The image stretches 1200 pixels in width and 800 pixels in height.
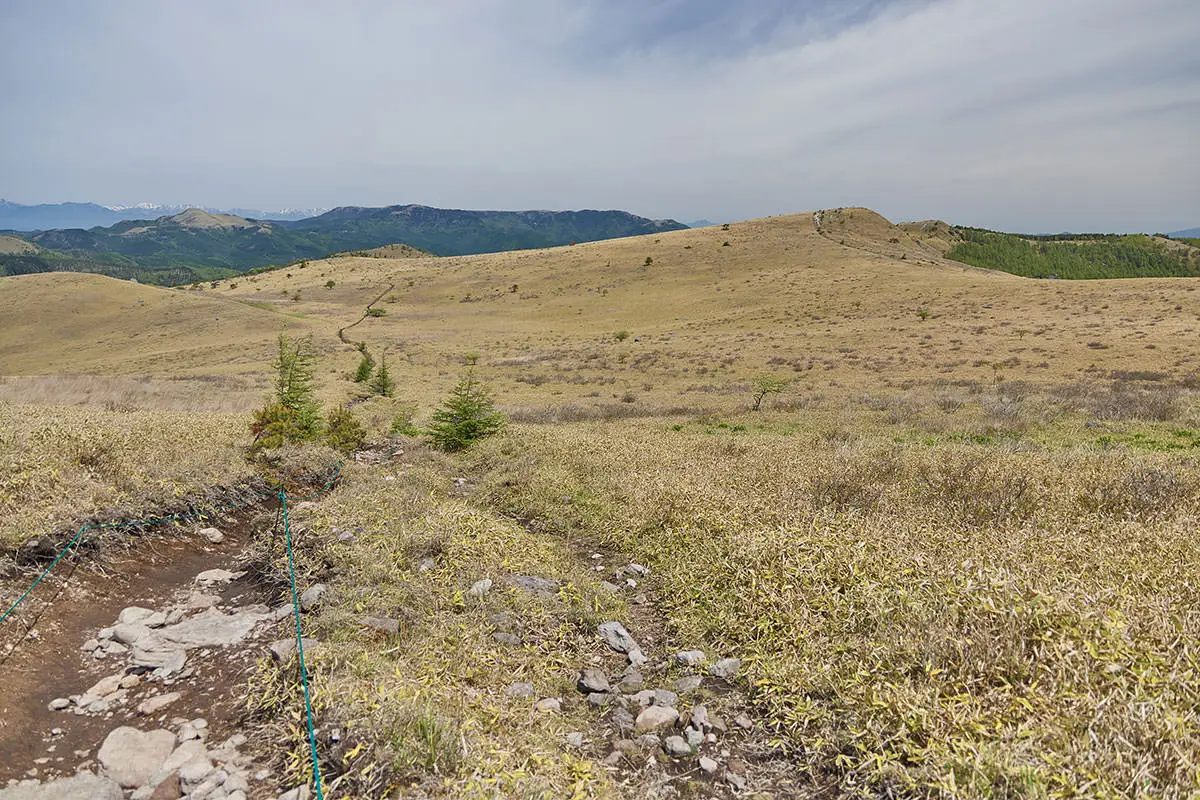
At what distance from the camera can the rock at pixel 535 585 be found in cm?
655

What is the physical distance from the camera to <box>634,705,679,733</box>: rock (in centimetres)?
466

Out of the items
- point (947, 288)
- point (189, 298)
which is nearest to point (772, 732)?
point (947, 288)

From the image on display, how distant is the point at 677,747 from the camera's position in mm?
4406

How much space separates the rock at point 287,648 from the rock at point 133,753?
0.87m

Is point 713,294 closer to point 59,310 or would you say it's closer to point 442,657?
point 442,657

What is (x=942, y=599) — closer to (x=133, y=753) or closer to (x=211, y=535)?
(x=133, y=753)

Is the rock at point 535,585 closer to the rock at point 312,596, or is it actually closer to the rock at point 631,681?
the rock at point 631,681

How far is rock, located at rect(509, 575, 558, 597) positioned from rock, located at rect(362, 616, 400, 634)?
1.48 metres

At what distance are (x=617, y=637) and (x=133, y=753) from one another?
13.6ft

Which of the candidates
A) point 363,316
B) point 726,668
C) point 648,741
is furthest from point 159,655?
point 363,316

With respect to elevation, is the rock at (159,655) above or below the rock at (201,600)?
above

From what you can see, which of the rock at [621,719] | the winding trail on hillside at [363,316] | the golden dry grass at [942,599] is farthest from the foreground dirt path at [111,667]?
the winding trail on hillside at [363,316]

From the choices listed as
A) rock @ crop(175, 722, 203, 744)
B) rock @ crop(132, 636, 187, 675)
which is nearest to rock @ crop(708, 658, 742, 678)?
rock @ crop(175, 722, 203, 744)

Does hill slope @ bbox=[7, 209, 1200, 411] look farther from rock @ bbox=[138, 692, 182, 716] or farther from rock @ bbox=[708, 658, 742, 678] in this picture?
rock @ bbox=[138, 692, 182, 716]
